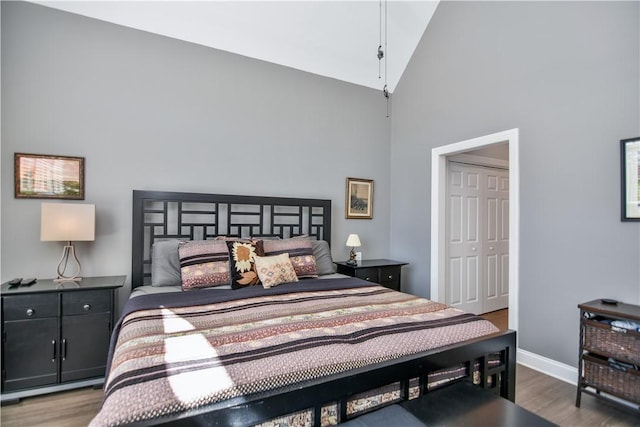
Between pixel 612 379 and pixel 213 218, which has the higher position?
pixel 213 218

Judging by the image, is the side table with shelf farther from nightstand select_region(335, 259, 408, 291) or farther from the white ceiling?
the white ceiling

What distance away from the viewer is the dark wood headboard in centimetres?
289

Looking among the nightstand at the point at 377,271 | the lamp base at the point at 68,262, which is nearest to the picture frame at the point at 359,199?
the nightstand at the point at 377,271

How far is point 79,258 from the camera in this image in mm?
2750

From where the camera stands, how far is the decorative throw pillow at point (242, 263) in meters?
2.57

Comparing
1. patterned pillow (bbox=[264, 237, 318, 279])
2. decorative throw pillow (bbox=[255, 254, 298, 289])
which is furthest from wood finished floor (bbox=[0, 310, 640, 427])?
patterned pillow (bbox=[264, 237, 318, 279])

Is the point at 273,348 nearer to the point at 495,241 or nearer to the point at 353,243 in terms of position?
the point at 353,243

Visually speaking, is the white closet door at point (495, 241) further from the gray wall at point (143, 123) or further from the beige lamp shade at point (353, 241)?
the gray wall at point (143, 123)

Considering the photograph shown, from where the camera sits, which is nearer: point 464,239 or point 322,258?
point 322,258

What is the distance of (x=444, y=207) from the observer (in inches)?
150

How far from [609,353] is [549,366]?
0.67 meters

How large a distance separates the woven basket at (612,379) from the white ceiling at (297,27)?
365 cm

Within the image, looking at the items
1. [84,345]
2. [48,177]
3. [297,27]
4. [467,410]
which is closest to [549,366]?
[467,410]

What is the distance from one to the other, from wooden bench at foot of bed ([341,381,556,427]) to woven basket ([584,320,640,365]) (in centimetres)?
134
